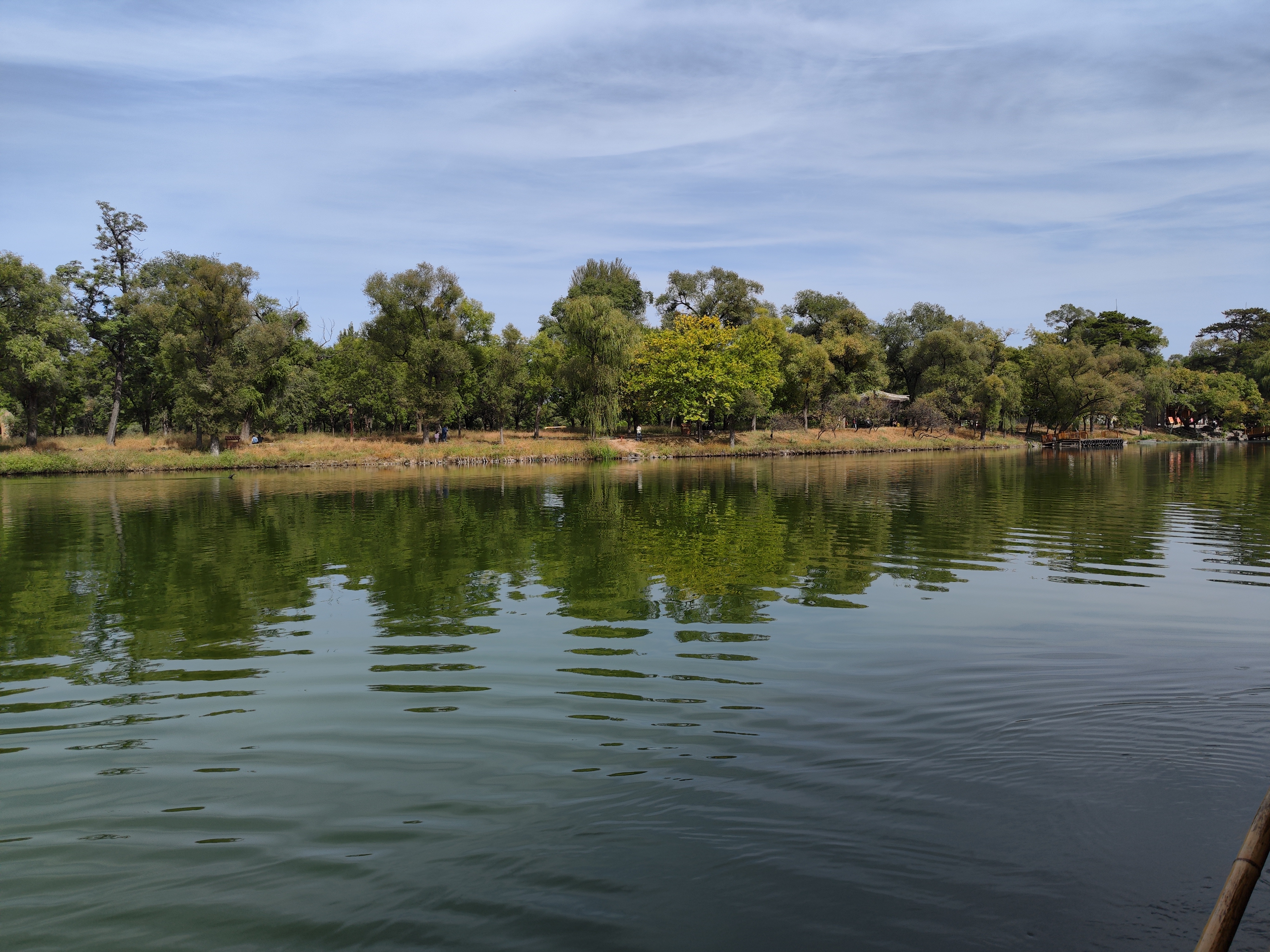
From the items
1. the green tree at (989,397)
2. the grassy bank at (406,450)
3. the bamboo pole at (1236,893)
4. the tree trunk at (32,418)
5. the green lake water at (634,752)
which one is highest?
the green tree at (989,397)

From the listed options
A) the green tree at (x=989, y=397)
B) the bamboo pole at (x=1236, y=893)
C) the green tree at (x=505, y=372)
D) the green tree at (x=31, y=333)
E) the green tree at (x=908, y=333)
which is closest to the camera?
the bamboo pole at (x=1236, y=893)

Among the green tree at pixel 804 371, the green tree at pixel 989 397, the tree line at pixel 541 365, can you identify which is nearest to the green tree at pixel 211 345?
the tree line at pixel 541 365

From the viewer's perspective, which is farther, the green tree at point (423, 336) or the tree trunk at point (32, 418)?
the green tree at point (423, 336)

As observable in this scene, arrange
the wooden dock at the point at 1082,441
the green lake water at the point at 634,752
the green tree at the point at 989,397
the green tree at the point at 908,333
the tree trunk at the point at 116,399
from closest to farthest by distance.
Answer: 1. the green lake water at the point at 634,752
2. the tree trunk at the point at 116,399
3. the green tree at the point at 989,397
4. the wooden dock at the point at 1082,441
5. the green tree at the point at 908,333

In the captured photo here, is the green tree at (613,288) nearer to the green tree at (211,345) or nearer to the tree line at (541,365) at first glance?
the tree line at (541,365)

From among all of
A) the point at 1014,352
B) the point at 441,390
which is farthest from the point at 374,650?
the point at 1014,352

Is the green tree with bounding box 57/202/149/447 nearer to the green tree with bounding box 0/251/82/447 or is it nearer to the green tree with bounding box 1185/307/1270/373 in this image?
the green tree with bounding box 0/251/82/447

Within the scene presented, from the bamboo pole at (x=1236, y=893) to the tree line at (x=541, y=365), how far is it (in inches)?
2904

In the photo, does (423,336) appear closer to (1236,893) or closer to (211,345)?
(211,345)

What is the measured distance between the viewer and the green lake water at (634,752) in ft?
16.0

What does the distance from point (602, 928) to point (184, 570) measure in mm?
16138

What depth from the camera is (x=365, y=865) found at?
5391mm

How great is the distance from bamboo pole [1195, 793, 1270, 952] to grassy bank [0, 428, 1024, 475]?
69238mm

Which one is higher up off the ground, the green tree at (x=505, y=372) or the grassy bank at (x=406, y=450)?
the green tree at (x=505, y=372)
